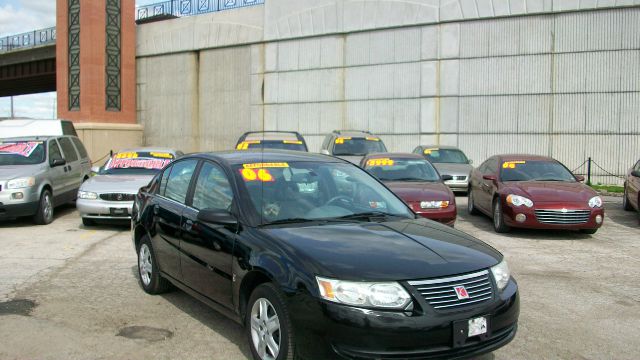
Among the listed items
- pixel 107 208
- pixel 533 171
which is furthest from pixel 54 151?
pixel 533 171

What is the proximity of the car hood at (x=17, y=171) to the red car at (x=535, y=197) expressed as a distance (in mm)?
8663

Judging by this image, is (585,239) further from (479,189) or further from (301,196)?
(301,196)

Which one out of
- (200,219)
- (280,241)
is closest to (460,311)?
(280,241)

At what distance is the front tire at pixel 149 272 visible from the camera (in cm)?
574

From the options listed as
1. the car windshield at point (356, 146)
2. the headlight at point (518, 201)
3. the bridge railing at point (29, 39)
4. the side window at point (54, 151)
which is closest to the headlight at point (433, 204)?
the headlight at point (518, 201)

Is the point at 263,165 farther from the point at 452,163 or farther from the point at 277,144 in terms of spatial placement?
the point at 452,163

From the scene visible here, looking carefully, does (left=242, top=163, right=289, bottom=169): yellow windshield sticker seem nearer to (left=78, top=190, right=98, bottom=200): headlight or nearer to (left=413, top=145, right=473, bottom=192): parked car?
(left=78, top=190, right=98, bottom=200): headlight

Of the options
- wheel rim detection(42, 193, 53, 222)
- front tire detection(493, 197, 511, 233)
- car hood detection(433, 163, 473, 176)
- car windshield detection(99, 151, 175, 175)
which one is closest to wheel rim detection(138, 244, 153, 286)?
car windshield detection(99, 151, 175, 175)

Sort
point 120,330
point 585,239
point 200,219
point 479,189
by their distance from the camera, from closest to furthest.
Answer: point 200,219
point 120,330
point 585,239
point 479,189

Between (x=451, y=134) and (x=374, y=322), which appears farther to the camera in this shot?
(x=451, y=134)

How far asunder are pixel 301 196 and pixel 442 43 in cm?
1893

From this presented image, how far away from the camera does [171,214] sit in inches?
207

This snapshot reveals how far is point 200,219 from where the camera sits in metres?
4.35

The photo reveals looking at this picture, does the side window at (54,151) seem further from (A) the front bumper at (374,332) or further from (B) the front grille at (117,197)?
(A) the front bumper at (374,332)
